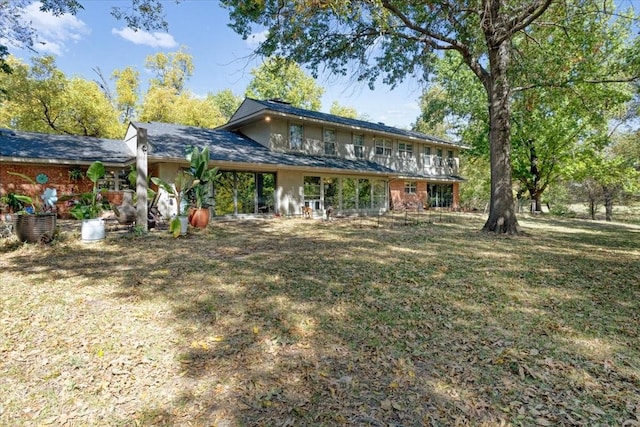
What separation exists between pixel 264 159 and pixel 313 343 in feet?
41.1

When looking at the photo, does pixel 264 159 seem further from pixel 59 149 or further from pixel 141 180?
pixel 59 149

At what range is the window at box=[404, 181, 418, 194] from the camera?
77.7 ft

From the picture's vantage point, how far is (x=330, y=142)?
64.3 ft

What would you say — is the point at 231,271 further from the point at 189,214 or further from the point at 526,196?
the point at 526,196

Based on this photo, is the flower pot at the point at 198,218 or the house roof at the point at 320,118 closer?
the flower pot at the point at 198,218

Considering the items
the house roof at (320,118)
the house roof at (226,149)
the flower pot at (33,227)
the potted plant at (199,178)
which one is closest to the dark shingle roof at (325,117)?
the house roof at (320,118)

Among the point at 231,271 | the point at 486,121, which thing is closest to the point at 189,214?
the point at 231,271

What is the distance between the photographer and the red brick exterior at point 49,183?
46.6 ft

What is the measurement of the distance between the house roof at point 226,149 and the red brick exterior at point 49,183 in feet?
12.2

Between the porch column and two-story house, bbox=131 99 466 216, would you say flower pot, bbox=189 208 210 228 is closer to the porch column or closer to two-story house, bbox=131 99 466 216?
the porch column

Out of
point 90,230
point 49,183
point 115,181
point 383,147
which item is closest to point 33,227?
point 90,230

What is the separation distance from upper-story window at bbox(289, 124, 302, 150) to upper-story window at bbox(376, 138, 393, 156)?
242 inches

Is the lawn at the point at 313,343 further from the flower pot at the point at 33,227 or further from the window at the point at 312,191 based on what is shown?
the window at the point at 312,191

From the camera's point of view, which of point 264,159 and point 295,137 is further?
point 295,137
